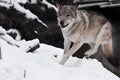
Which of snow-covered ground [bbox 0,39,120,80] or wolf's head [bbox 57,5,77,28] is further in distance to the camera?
wolf's head [bbox 57,5,77,28]

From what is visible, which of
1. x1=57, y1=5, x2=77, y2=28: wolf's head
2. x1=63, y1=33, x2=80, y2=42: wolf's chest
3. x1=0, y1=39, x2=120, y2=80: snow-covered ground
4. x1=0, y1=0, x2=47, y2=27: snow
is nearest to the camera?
x1=0, y1=39, x2=120, y2=80: snow-covered ground

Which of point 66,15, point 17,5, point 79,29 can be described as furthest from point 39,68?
point 17,5

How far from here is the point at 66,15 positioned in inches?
331

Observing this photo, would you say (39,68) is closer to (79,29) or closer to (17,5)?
(79,29)

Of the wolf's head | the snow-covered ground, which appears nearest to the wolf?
the wolf's head

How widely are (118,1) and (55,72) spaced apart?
5596mm

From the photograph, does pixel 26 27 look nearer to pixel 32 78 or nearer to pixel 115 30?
pixel 115 30

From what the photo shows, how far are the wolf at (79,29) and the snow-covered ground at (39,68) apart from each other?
78cm

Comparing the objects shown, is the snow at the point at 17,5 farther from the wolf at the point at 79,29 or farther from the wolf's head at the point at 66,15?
the wolf's head at the point at 66,15

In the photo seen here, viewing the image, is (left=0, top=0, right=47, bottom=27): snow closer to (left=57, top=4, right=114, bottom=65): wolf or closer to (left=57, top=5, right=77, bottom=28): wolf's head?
(left=57, top=4, right=114, bottom=65): wolf

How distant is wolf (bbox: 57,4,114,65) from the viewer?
8.46 m

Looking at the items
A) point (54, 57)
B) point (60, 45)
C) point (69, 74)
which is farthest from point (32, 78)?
point (60, 45)

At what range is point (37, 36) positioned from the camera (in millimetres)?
13430

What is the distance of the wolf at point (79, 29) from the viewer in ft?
27.8
